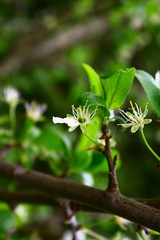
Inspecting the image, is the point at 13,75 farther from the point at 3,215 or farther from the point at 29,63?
the point at 3,215

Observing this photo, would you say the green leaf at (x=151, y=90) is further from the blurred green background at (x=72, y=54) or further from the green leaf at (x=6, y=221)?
the blurred green background at (x=72, y=54)

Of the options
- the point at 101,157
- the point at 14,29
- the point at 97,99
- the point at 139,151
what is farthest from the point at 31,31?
the point at 97,99

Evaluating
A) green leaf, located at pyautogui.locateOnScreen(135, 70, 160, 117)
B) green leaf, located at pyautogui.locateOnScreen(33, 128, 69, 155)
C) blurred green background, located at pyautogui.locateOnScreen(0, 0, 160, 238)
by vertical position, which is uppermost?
blurred green background, located at pyautogui.locateOnScreen(0, 0, 160, 238)

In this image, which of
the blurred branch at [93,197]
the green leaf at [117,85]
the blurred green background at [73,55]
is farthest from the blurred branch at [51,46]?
the green leaf at [117,85]

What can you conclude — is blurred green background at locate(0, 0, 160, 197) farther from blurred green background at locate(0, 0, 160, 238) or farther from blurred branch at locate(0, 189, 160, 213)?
blurred branch at locate(0, 189, 160, 213)

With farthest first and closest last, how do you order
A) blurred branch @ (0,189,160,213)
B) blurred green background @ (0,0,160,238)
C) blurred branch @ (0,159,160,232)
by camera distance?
blurred green background @ (0,0,160,238), blurred branch @ (0,189,160,213), blurred branch @ (0,159,160,232)

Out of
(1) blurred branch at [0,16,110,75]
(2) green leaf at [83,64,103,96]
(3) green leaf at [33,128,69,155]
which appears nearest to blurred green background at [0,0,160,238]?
(1) blurred branch at [0,16,110,75]

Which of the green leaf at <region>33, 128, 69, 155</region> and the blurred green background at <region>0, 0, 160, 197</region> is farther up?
the blurred green background at <region>0, 0, 160, 197</region>
